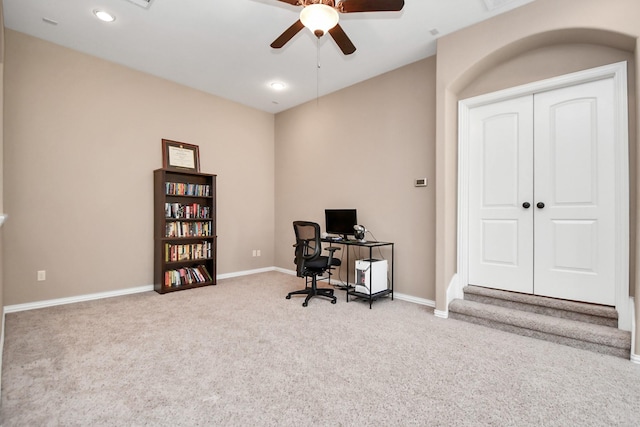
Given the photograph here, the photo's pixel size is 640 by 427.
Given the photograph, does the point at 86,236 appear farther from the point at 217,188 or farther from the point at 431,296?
the point at 431,296

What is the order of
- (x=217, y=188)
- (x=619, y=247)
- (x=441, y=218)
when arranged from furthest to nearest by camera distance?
(x=217, y=188) → (x=441, y=218) → (x=619, y=247)

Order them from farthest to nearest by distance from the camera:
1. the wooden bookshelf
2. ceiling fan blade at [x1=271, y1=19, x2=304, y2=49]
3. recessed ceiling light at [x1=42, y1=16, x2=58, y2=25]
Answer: the wooden bookshelf
recessed ceiling light at [x1=42, y1=16, x2=58, y2=25]
ceiling fan blade at [x1=271, y1=19, x2=304, y2=49]

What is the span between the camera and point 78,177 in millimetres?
3758

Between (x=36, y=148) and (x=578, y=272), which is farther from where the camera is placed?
(x=36, y=148)

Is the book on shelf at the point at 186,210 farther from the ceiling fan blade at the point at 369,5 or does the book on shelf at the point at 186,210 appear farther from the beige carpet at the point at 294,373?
the ceiling fan blade at the point at 369,5

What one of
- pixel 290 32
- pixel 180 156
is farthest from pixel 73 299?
pixel 290 32

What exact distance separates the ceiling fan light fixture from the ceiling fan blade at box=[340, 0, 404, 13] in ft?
0.57

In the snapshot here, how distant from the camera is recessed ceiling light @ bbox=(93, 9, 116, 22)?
119 inches

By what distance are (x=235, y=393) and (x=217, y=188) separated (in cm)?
373

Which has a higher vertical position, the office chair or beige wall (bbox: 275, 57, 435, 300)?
beige wall (bbox: 275, 57, 435, 300)

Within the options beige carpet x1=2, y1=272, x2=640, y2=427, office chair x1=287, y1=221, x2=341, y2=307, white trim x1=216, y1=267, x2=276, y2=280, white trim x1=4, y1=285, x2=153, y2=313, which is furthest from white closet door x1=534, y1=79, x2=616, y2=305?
white trim x1=4, y1=285, x2=153, y2=313

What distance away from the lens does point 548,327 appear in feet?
8.85

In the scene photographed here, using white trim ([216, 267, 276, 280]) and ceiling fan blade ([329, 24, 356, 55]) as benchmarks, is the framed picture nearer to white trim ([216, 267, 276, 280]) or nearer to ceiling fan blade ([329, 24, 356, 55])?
white trim ([216, 267, 276, 280])

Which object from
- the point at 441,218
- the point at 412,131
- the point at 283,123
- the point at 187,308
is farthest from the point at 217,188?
the point at 441,218
